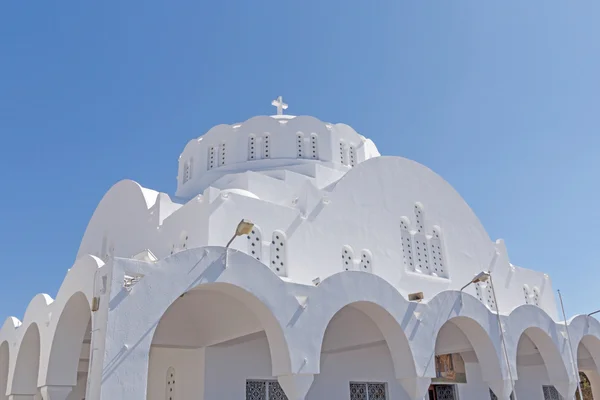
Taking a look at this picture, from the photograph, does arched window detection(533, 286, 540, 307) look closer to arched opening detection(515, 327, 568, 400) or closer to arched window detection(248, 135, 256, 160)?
arched opening detection(515, 327, 568, 400)

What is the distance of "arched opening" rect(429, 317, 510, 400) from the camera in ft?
35.2

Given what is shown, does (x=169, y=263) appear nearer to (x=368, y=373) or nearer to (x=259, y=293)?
(x=259, y=293)

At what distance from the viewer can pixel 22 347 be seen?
1038 centimetres

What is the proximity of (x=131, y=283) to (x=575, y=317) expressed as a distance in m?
11.3

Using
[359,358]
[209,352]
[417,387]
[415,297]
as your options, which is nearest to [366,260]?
[415,297]

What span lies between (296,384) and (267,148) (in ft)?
29.0

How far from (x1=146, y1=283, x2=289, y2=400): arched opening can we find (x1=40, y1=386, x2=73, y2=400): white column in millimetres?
1974

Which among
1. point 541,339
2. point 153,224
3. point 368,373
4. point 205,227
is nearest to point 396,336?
point 368,373

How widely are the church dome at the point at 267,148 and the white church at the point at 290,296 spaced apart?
0.05 metres

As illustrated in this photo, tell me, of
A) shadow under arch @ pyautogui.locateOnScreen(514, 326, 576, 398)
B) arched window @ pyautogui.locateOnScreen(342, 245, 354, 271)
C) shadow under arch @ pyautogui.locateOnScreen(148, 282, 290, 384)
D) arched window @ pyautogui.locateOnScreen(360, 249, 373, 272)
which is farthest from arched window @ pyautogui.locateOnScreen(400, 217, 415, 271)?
shadow under arch @ pyautogui.locateOnScreen(148, 282, 290, 384)

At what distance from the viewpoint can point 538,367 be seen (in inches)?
630

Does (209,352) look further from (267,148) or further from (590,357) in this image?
(590,357)

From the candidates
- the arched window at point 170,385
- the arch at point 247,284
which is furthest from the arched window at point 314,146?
the arch at point 247,284

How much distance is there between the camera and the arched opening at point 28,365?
399 inches
